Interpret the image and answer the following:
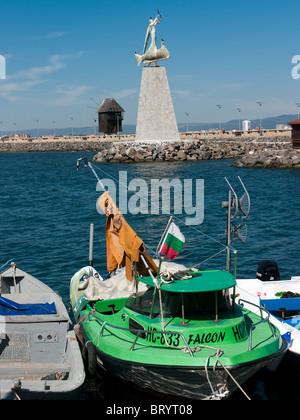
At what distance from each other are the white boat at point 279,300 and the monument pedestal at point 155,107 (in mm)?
71924

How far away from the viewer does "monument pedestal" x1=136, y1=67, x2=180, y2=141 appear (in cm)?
8794

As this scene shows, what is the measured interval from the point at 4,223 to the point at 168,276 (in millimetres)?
26044

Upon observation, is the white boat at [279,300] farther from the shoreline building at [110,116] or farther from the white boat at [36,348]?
the shoreline building at [110,116]

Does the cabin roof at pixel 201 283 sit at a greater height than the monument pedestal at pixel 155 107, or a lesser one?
lesser

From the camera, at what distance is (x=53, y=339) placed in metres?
12.5

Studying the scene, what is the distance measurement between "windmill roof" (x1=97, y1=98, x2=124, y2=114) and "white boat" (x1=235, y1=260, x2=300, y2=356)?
133m

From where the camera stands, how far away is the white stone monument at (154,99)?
87.2 m

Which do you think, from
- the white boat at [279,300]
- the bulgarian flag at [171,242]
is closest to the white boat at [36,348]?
the bulgarian flag at [171,242]

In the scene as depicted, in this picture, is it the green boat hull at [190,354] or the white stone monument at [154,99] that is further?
the white stone monument at [154,99]

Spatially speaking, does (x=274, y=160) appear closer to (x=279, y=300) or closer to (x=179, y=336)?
(x=279, y=300)

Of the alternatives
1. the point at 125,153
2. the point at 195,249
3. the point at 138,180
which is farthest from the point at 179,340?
the point at 125,153

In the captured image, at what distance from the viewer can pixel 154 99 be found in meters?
87.8

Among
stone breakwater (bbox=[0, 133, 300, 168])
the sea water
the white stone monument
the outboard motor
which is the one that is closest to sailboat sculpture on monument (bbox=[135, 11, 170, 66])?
the white stone monument

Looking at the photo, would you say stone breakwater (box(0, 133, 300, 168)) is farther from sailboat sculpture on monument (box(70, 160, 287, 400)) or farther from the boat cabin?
the boat cabin
